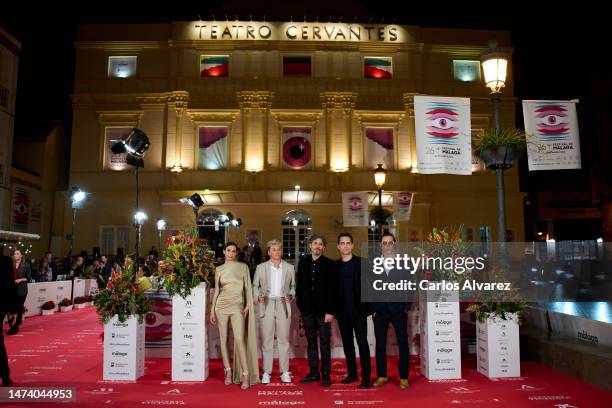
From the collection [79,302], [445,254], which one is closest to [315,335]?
[445,254]

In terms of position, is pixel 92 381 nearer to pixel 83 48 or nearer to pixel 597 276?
pixel 597 276

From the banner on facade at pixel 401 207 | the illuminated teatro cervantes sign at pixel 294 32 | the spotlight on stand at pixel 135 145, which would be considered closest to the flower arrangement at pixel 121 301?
the spotlight on stand at pixel 135 145

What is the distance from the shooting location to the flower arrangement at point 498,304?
7.45 meters

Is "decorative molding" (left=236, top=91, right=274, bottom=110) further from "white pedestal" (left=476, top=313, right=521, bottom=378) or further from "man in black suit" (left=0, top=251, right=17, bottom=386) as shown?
"white pedestal" (left=476, top=313, right=521, bottom=378)

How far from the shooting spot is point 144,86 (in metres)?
28.5

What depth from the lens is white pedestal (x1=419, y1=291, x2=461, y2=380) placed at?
728 centimetres

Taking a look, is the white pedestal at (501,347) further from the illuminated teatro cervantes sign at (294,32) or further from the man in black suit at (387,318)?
the illuminated teatro cervantes sign at (294,32)

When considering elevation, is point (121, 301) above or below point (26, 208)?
below

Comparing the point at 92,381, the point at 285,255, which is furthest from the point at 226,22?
the point at 92,381

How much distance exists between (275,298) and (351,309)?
116 centimetres

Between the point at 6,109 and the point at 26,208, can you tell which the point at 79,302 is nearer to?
the point at 26,208

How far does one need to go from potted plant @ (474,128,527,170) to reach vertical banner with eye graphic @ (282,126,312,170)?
20.1 m

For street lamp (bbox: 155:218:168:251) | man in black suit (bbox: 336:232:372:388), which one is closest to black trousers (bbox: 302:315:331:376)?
man in black suit (bbox: 336:232:372:388)

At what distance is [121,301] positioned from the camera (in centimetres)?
744
